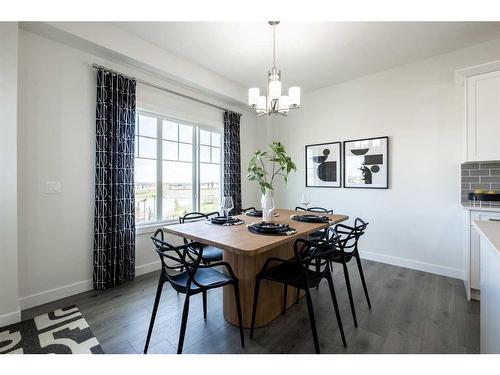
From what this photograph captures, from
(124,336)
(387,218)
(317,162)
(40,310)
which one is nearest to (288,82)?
(317,162)

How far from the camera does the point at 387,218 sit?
11.1 feet

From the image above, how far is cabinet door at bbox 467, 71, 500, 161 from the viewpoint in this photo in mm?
2324

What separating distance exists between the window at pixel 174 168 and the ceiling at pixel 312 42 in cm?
98

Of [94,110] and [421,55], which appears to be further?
[421,55]

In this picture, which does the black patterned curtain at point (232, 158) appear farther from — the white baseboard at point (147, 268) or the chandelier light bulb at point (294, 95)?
the chandelier light bulb at point (294, 95)

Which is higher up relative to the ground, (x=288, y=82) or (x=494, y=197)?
(x=288, y=82)

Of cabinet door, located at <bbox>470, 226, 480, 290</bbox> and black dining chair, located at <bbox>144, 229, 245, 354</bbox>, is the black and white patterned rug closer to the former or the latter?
black dining chair, located at <bbox>144, 229, 245, 354</bbox>

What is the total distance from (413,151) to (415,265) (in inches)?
60.5

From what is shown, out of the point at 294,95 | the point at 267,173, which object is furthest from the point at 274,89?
the point at 267,173

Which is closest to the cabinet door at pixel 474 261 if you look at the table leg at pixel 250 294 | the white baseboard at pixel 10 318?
the table leg at pixel 250 294

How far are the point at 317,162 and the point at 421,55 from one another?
6.30ft

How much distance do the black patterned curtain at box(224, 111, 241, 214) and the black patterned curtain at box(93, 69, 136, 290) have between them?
60.8 inches

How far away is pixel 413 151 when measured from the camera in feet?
10.3

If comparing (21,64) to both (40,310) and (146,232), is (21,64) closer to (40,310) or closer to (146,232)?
(146,232)
